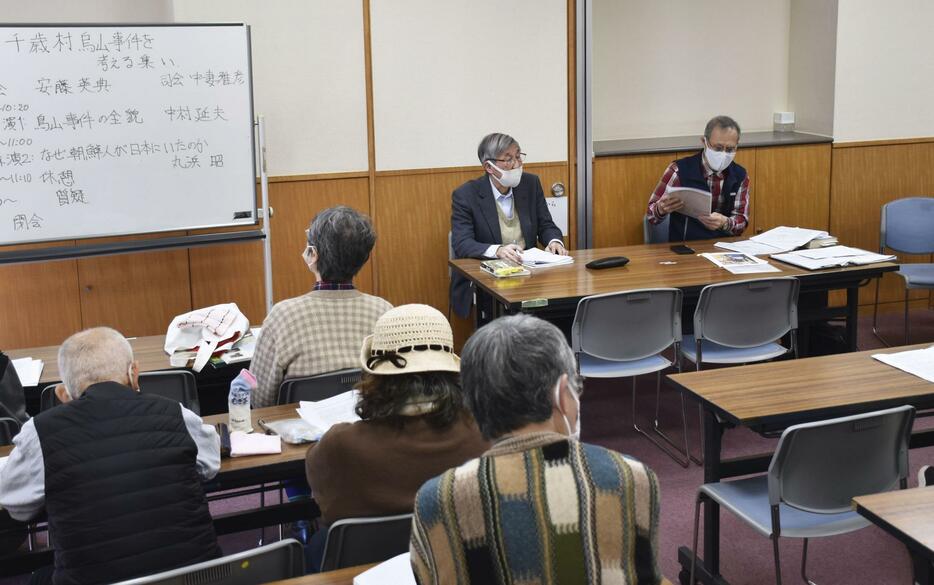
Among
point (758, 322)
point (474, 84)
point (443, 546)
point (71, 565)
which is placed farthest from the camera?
point (474, 84)

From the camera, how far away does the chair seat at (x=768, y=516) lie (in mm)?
2793

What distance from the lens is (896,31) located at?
656 cm

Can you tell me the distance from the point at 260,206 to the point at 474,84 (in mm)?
1487

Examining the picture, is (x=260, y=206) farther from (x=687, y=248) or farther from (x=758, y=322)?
(x=758, y=322)

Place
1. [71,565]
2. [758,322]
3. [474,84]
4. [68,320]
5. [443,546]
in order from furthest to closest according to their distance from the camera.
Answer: [474,84]
[68,320]
[758,322]
[71,565]
[443,546]

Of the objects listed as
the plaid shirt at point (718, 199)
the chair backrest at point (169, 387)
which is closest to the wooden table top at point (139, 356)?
the chair backrest at point (169, 387)

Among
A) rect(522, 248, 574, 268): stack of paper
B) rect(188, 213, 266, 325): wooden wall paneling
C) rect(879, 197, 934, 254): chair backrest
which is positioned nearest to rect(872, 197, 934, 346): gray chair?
rect(879, 197, 934, 254): chair backrest

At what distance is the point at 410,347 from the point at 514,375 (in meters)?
0.63

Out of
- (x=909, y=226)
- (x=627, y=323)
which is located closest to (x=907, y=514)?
(x=627, y=323)

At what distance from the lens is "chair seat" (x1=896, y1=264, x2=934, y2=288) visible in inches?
226

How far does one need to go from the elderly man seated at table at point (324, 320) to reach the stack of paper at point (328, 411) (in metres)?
0.21

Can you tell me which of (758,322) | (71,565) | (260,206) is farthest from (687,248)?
(71,565)

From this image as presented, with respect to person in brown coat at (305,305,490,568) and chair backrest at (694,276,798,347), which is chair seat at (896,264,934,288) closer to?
chair backrest at (694,276,798,347)

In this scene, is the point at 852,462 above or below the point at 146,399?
below
